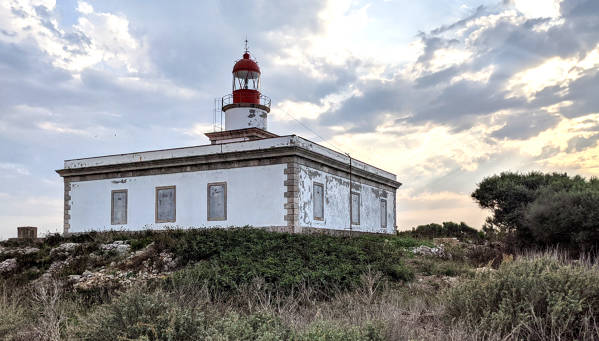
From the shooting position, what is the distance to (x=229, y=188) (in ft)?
64.7

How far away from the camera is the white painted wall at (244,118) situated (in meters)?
25.3

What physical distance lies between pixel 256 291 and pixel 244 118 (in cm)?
1750

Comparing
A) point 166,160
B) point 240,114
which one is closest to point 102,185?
point 166,160

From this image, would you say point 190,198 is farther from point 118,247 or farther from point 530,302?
point 530,302

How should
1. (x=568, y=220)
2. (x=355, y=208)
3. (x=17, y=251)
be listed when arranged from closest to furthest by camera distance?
(x=17, y=251), (x=568, y=220), (x=355, y=208)

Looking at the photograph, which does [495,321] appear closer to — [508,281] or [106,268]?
[508,281]

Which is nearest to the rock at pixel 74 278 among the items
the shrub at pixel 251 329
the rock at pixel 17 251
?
the rock at pixel 17 251

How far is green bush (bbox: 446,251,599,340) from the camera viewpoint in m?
5.77

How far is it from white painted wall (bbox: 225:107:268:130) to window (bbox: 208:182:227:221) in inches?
236

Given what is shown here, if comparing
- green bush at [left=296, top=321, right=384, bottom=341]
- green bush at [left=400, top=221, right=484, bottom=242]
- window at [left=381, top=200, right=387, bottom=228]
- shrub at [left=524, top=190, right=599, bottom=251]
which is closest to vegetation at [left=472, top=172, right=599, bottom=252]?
shrub at [left=524, top=190, right=599, bottom=251]

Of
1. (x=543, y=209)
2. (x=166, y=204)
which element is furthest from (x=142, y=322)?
(x=543, y=209)

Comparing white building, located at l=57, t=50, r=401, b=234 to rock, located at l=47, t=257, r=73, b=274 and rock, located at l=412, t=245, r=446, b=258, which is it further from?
rock, located at l=47, t=257, r=73, b=274

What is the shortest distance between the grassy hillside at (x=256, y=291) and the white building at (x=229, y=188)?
2.41 meters

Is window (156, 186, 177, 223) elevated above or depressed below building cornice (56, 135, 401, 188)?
A: below
